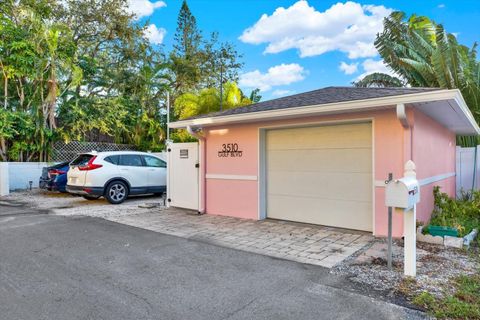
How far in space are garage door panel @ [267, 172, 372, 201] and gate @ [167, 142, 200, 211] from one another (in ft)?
7.17

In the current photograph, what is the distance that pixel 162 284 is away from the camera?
148 inches

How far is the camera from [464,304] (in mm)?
3119

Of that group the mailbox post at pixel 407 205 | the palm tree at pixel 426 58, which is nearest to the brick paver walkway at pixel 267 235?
the mailbox post at pixel 407 205

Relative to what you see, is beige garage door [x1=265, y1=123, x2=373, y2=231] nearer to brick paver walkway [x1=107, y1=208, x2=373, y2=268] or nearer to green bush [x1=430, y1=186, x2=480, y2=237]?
brick paver walkway [x1=107, y1=208, x2=373, y2=268]

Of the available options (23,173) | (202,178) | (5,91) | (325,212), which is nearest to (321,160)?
(325,212)

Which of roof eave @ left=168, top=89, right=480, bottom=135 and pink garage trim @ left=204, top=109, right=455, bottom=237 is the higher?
roof eave @ left=168, top=89, right=480, bottom=135

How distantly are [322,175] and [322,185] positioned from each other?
0.66 ft

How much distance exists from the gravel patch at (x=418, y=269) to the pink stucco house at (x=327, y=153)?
2.73 feet

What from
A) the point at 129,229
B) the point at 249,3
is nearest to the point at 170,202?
the point at 129,229

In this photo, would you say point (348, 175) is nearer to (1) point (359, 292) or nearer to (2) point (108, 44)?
(1) point (359, 292)

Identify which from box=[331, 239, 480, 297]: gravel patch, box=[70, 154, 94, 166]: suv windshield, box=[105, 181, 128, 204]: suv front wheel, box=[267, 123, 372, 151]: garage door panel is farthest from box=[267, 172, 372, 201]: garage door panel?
box=[70, 154, 94, 166]: suv windshield

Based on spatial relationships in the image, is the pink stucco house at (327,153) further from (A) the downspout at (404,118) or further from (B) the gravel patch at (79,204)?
(B) the gravel patch at (79,204)

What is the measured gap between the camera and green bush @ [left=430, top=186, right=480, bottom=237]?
5.91m

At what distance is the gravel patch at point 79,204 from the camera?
8.50m
